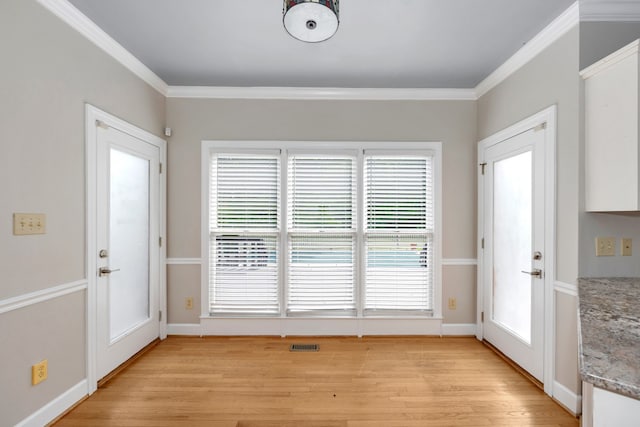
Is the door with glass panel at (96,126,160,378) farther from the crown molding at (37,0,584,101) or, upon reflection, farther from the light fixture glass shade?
the light fixture glass shade

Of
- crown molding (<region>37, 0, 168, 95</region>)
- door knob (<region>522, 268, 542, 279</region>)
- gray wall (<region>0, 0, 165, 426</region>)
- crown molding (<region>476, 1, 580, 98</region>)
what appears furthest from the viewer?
door knob (<region>522, 268, 542, 279</region>)

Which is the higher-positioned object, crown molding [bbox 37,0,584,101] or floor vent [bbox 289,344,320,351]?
crown molding [bbox 37,0,584,101]

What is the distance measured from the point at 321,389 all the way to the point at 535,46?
126 inches

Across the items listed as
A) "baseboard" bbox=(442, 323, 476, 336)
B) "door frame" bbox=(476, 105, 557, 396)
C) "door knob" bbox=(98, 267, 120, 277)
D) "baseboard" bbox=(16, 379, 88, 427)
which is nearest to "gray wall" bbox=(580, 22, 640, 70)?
"door frame" bbox=(476, 105, 557, 396)

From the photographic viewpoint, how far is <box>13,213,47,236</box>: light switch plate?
1.90 meters

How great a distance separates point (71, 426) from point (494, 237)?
3742 mm

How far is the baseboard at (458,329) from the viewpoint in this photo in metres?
3.63

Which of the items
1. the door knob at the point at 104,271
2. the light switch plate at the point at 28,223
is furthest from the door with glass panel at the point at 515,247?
the light switch plate at the point at 28,223

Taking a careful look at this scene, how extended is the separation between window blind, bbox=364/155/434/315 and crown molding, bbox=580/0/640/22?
1699 mm

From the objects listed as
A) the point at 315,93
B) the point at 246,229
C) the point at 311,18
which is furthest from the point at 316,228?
the point at 311,18

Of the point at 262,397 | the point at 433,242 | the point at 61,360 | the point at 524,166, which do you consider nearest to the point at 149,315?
the point at 61,360

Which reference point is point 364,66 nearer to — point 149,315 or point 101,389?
point 149,315

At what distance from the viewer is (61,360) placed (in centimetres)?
223

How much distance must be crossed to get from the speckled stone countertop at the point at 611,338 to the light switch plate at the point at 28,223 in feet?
8.92
